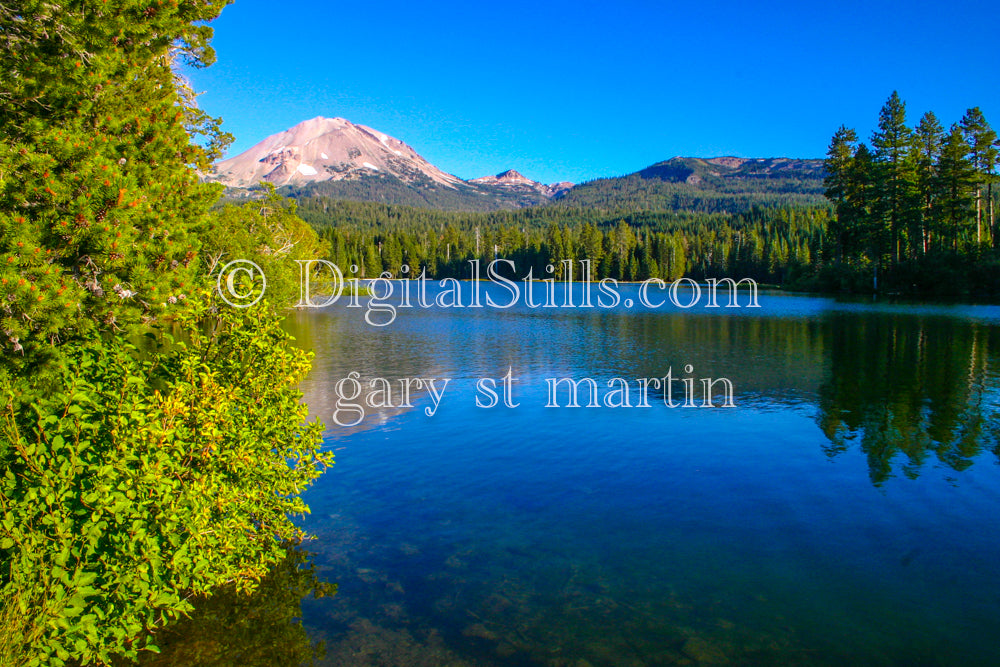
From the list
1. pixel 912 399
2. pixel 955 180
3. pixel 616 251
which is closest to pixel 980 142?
pixel 955 180

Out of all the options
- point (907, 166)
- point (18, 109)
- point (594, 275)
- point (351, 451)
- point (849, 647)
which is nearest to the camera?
point (849, 647)

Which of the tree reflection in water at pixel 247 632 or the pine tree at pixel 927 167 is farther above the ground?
the pine tree at pixel 927 167

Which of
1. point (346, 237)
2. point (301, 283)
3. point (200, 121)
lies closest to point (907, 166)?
point (301, 283)

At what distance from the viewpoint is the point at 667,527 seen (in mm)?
10156

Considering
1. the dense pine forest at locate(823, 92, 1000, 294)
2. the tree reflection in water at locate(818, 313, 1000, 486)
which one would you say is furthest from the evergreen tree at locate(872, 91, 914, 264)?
the tree reflection in water at locate(818, 313, 1000, 486)

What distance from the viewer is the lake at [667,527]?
7.27 metres

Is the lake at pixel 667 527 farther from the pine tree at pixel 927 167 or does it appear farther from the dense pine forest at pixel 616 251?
the dense pine forest at pixel 616 251

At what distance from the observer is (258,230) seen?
4312 centimetres

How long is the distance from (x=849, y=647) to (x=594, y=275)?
147 metres

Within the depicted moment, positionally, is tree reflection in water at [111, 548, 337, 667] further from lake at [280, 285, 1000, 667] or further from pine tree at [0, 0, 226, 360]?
pine tree at [0, 0, 226, 360]

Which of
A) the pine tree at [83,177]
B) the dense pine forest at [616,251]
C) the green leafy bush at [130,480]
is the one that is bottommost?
the green leafy bush at [130,480]

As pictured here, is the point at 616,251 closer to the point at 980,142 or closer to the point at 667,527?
the point at 980,142

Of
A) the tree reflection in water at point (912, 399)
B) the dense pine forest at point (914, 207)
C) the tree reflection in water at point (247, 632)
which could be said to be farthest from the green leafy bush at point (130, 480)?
the dense pine forest at point (914, 207)

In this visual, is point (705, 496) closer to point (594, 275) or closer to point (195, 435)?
point (195, 435)
